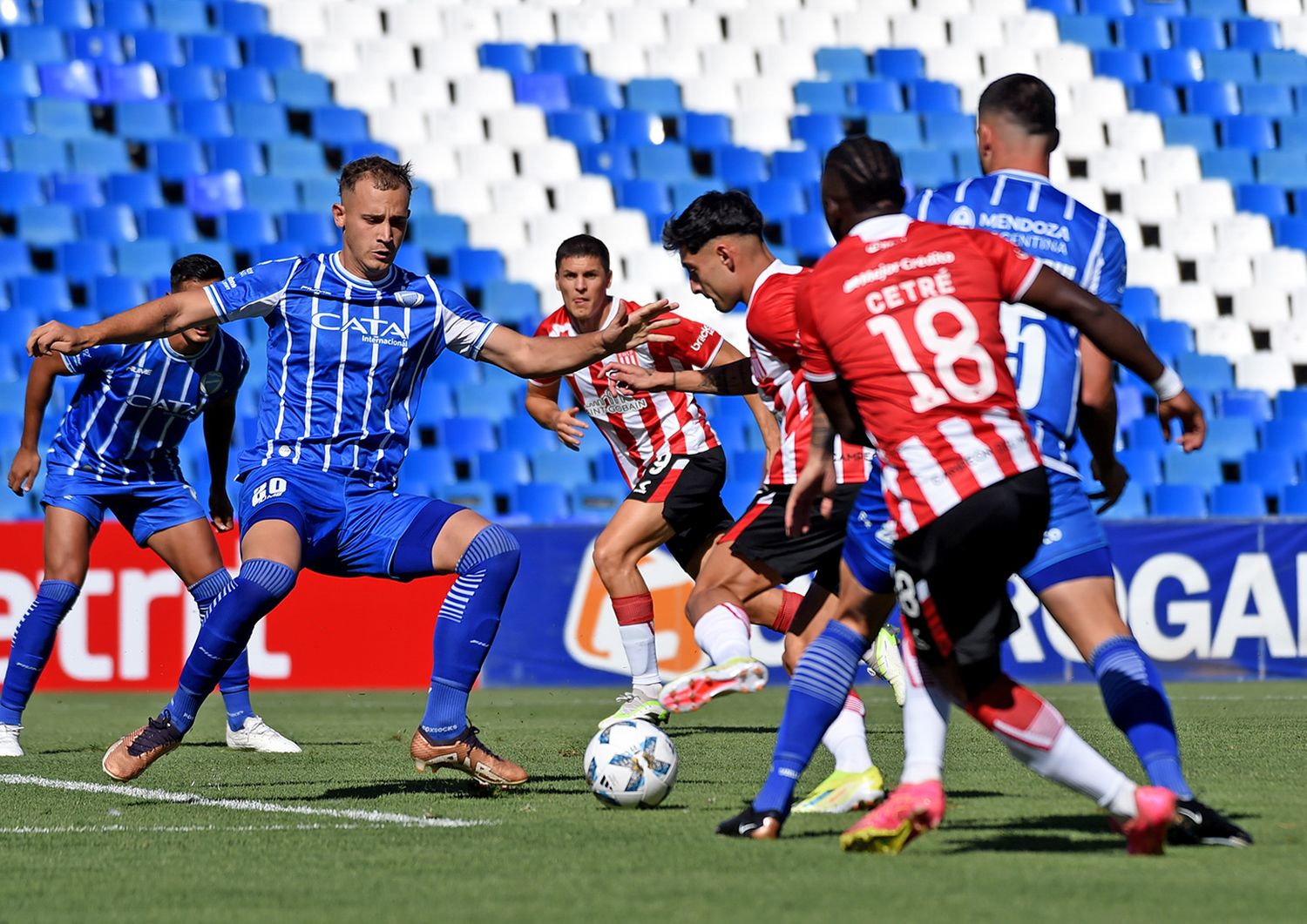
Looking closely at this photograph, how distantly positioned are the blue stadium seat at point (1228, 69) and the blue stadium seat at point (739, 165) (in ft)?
18.0

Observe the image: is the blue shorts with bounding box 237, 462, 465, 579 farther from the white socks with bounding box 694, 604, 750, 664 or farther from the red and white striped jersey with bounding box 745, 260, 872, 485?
the red and white striped jersey with bounding box 745, 260, 872, 485

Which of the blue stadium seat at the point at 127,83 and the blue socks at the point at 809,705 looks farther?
the blue stadium seat at the point at 127,83

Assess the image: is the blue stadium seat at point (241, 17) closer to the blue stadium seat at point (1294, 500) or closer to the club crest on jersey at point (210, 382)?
the club crest on jersey at point (210, 382)

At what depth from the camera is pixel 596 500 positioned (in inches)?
573

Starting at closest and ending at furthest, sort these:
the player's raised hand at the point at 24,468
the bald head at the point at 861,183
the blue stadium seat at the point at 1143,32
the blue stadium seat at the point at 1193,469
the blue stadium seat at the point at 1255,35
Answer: the bald head at the point at 861,183 → the player's raised hand at the point at 24,468 → the blue stadium seat at the point at 1193,469 → the blue stadium seat at the point at 1143,32 → the blue stadium seat at the point at 1255,35

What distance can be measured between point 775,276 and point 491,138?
12533 millimetres

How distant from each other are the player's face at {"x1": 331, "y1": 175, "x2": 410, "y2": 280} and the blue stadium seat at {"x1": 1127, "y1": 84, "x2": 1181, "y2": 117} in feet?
50.1

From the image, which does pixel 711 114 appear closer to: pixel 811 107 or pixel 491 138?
pixel 811 107

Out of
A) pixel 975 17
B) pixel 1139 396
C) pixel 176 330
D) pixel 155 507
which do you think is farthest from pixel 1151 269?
pixel 176 330

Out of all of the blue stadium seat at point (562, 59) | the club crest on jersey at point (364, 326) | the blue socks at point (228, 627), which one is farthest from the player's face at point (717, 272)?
the blue stadium seat at point (562, 59)

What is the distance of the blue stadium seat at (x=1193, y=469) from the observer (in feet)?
53.2

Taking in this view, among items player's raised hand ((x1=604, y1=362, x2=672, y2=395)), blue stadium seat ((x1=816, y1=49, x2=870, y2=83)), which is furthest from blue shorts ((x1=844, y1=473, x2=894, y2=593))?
blue stadium seat ((x1=816, y1=49, x2=870, y2=83))

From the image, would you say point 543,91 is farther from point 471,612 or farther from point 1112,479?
point 1112,479

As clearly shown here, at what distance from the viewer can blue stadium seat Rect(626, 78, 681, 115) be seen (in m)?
18.5
